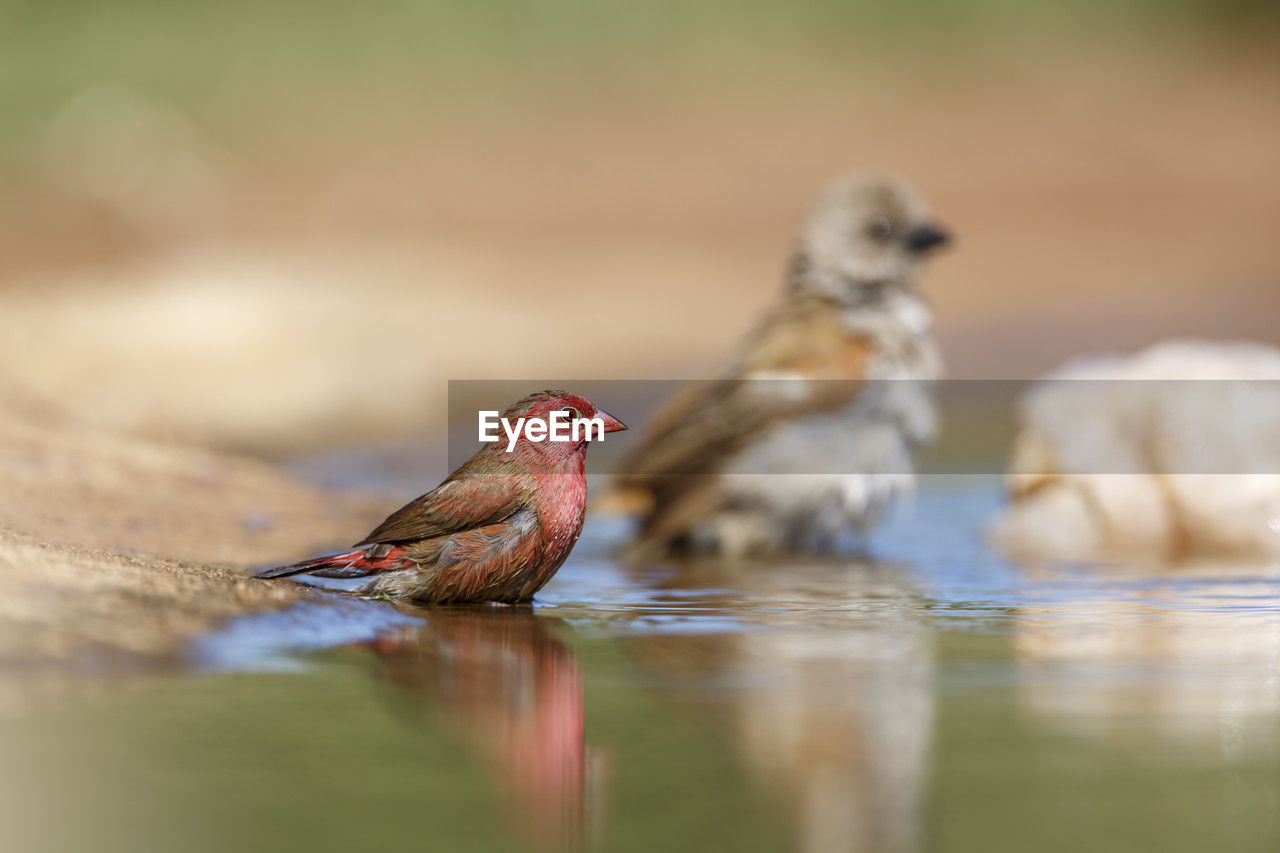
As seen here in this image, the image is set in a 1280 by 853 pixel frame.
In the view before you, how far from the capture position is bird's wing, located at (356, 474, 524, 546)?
13.5 feet

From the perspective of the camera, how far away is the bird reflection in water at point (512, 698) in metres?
2.43

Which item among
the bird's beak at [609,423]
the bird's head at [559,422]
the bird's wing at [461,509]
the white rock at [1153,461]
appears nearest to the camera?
the bird's wing at [461,509]

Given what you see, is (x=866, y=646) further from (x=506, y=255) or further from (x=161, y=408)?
(x=506, y=255)

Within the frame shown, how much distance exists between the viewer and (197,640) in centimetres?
338

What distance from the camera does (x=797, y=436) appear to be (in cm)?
631

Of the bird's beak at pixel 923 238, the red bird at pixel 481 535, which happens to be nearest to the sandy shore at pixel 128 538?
the red bird at pixel 481 535

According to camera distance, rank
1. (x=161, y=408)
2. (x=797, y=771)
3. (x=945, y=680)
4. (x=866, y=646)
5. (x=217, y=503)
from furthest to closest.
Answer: (x=161, y=408), (x=217, y=503), (x=866, y=646), (x=945, y=680), (x=797, y=771)

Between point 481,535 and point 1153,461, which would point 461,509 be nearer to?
point 481,535

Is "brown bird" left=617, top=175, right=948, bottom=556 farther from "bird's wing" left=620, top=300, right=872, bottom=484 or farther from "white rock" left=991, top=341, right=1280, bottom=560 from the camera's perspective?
"white rock" left=991, top=341, right=1280, bottom=560

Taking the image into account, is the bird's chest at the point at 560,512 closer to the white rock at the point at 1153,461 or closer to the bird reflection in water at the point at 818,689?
the bird reflection in water at the point at 818,689

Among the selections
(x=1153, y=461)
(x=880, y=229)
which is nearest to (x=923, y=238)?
(x=880, y=229)

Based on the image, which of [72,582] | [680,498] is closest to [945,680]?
[72,582]

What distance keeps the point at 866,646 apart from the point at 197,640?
1.43 metres

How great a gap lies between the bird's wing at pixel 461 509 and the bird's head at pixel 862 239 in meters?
2.92
